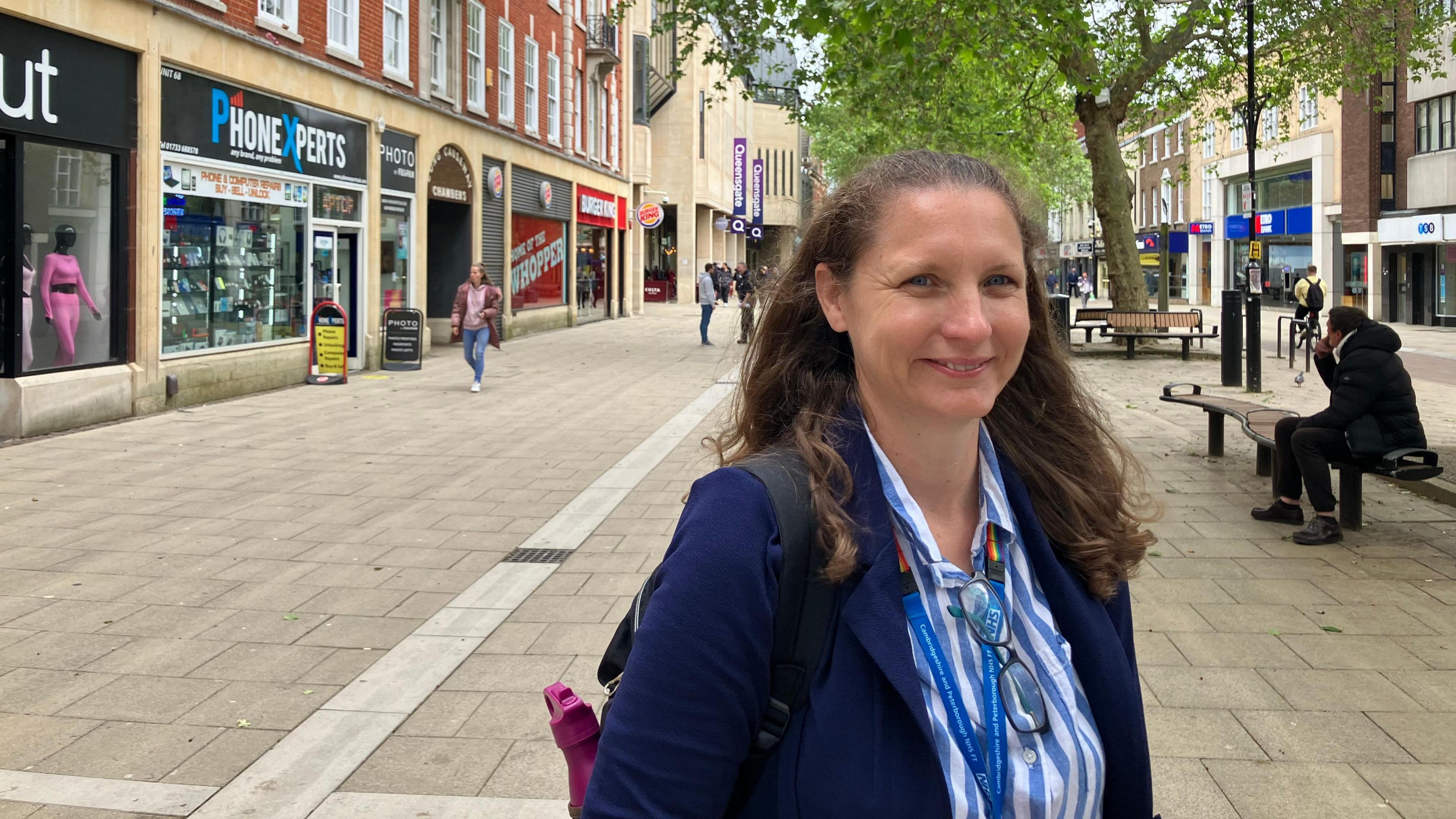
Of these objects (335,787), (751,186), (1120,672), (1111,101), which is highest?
(751,186)

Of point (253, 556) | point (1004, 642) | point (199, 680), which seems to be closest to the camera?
point (1004, 642)

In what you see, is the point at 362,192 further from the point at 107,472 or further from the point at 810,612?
the point at 810,612

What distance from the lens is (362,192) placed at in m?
19.5

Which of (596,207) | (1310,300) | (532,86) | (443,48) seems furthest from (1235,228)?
(443,48)

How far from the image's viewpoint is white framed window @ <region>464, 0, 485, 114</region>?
24078 mm

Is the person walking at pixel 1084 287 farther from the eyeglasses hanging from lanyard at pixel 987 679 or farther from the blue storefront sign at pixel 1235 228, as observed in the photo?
the eyeglasses hanging from lanyard at pixel 987 679

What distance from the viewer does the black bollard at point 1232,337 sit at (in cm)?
1559

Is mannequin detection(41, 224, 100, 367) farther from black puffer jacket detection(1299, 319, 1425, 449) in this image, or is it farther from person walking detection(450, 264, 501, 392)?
black puffer jacket detection(1299, 319, 1425, 449)

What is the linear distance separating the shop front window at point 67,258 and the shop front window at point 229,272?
34.2 inches

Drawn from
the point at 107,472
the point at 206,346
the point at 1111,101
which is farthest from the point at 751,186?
the point at 107,472

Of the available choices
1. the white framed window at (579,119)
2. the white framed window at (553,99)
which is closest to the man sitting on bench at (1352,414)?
the white framed window at (553,99)

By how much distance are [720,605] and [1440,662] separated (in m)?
4.93

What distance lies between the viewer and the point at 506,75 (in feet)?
87.9

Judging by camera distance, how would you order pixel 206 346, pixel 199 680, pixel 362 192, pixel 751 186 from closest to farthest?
pixel 199 680 < pixel 206 346 < pixel 362 192 < pixel 751 186
